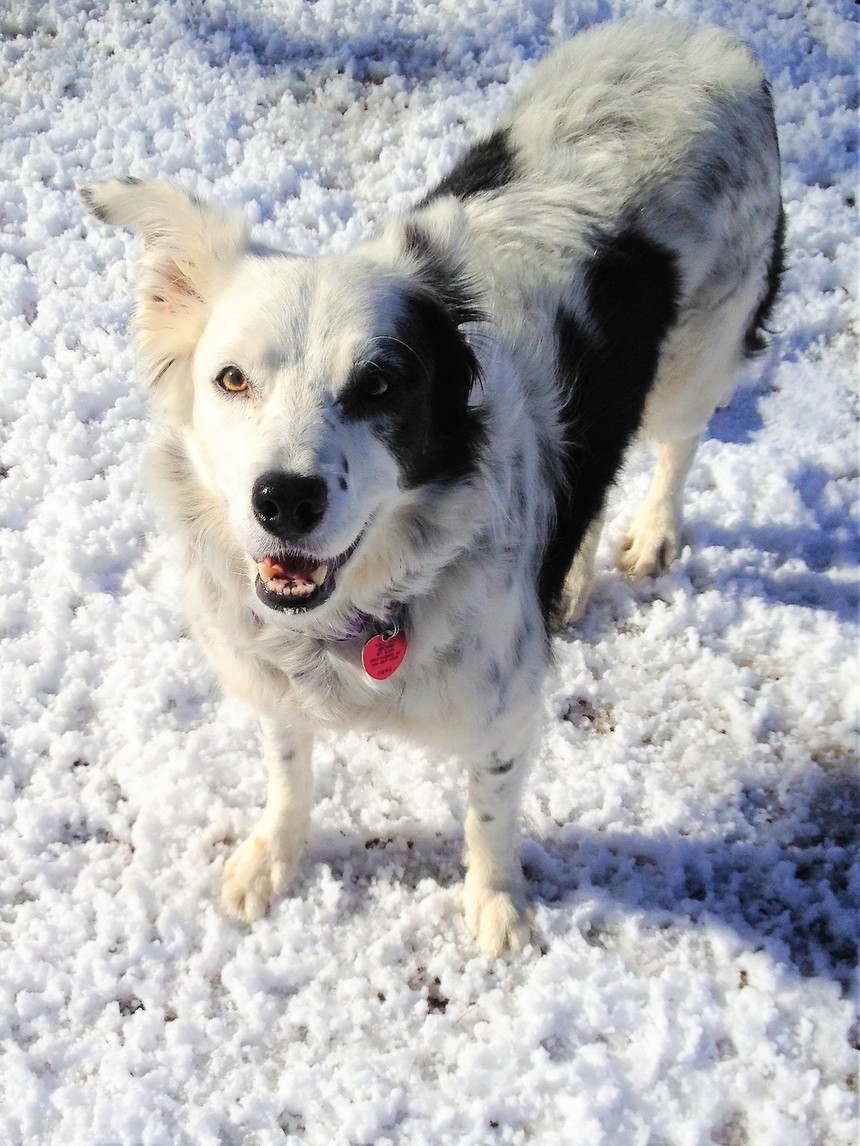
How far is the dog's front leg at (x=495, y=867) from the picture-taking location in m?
2.87

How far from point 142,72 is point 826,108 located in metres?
3.99

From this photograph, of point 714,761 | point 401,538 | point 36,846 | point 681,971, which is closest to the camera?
point 401,538

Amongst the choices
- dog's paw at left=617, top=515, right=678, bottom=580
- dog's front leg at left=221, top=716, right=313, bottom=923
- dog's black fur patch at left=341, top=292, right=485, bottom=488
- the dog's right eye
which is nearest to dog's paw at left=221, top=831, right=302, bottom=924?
dog's front leg at left=221, top=716, right=313, bottom=923

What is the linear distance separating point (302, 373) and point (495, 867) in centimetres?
175

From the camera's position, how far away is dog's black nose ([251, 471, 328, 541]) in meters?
1.91

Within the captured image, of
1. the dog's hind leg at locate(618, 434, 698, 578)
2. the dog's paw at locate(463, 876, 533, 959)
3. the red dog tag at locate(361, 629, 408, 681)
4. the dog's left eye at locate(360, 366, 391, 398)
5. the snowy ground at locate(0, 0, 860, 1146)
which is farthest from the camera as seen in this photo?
the dog's hind leg at locate(618, 434, 698, 578)

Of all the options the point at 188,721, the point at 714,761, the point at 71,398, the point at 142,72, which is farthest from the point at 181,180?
the point at 714,761

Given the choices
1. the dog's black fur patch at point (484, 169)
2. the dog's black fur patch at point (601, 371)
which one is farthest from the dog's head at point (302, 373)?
the dog's black fur patch at point (484, 169)

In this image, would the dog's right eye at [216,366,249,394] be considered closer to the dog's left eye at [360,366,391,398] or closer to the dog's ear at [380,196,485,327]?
the dog's left eye at [360,366,391,398]

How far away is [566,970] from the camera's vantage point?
9.68ft

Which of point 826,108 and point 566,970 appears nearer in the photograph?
point 566,970

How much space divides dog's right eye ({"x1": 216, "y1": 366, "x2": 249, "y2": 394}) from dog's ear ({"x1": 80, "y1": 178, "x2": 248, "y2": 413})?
23 centimetres

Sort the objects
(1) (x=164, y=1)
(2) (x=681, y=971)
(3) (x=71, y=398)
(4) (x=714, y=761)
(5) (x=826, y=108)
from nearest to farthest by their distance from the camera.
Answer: (2) (x=681, y=971)
(4) (x=714, y=761)
(3) (x=71, y=398)
(5) (x=826, y=108)
(1) (x=164, y=1)

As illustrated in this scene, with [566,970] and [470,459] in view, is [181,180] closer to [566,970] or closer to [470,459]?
[470,459]
